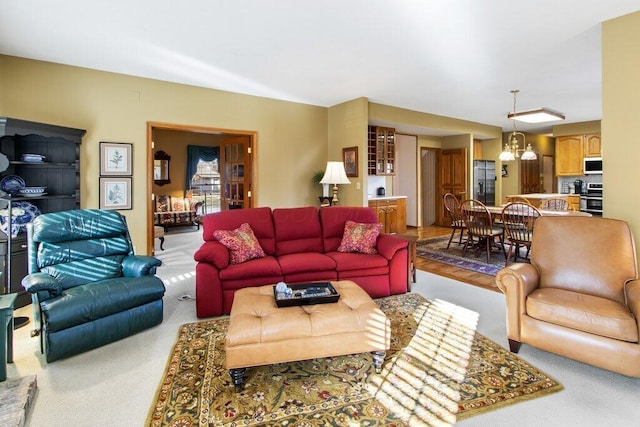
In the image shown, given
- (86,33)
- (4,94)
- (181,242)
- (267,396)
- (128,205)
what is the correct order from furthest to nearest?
(181,242) → (128,205) → (4,94) → (86,33) → (267,396)

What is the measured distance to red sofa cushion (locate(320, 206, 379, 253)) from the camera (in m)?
3.99

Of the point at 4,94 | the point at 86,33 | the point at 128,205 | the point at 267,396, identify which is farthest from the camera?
the point at 128,205

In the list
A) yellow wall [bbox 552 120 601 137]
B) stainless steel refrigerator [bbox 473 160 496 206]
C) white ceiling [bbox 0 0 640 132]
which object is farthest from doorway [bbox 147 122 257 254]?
yellow wall [bbox 552 120 601 137]

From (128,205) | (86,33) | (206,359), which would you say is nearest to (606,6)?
(206,359)

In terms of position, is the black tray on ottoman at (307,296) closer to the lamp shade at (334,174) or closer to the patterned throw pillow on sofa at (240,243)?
the patterned throw pillow on sofa at (240,243)

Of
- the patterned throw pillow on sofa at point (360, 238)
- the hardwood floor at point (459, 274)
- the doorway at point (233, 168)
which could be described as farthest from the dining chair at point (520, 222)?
the doorway at point (233, 168)

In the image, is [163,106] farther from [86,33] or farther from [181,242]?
[181,242]

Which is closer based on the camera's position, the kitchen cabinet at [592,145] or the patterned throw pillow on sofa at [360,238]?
the patterned throw pillow on sofa at [360,238]

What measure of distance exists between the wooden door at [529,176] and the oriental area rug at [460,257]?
4489mm

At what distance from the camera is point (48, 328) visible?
2.31 metres

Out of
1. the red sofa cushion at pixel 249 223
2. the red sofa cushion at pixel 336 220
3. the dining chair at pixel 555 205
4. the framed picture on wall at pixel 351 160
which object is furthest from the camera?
the framed picture on wall at pixel 351 160

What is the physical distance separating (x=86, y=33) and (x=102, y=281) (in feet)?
8.26

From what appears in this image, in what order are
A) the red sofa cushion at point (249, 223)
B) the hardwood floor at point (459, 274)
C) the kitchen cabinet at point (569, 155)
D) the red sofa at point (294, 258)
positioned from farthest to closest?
the kitchen cabinet at point (569, 155)
the hardwood floor at point (459, 274)
the red sofa cushion at point (249, 223)
the red sofa at point (294, 258)

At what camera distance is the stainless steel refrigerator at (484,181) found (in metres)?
8.52
